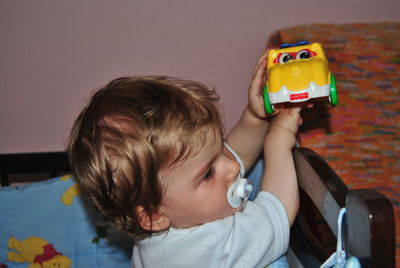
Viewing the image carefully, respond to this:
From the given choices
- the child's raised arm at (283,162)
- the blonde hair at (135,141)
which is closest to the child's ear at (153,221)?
the blonde hair at (135,141)

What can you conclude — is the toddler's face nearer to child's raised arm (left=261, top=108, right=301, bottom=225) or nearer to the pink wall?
child's raised arm (left=261, top=108, right=301, bottom=225)

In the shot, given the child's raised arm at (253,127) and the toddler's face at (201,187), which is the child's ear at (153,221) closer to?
the toddler's face at (201,187)

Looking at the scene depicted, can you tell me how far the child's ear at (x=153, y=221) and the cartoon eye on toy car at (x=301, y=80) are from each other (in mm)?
237

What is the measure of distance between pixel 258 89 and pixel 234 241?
0.89ft

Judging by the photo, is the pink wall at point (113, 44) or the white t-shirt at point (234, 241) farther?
the pink wall at point (113, 44)

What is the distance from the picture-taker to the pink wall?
112 centimetres

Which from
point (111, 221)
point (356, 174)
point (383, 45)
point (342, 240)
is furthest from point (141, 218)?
point (383, 45)

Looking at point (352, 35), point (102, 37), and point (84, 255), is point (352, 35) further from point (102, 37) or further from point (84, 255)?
point (84, 255)

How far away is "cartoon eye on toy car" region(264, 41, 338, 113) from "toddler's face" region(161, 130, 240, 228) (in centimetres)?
11

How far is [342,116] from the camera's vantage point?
100 cm

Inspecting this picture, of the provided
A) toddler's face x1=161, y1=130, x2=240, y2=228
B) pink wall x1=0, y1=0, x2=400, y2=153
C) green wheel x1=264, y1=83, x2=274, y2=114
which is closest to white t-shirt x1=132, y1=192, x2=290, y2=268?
toddler's face x1=161, y1=130, x2=240, y2=228

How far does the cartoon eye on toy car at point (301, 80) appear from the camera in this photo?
62 centimetres

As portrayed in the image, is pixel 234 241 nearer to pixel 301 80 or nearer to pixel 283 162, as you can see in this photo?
pixel 283 162

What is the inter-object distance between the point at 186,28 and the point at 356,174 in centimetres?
57
